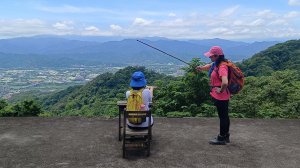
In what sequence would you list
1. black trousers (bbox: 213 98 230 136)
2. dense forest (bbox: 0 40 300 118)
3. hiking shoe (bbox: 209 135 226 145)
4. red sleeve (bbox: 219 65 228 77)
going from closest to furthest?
red sleeve (bbox: 219 65 228 77) → black trousers (bbox: 213 98 230 136) → hiking shoe (bbox: 209 135 226 145) → dense forest (bbox: 0 40 300 118)

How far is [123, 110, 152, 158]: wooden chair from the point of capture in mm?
5547

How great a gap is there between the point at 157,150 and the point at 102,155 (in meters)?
0.90

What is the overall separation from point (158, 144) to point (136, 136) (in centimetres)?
72

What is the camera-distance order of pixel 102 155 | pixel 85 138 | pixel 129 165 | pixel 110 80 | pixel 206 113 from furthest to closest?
pixel 110 80 → pixel 206 113 → pixel 85 138 → pixel 102 155 → pixel 129 165

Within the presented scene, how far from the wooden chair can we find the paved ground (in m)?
0.18

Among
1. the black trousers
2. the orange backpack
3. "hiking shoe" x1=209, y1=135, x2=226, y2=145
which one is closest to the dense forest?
"hiking shoe" x1=209, y1=135, x2=226, y2=145

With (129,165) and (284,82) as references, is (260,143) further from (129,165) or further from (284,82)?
(284,82)

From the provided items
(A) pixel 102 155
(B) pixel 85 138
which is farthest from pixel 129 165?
(B) pixel 85 138

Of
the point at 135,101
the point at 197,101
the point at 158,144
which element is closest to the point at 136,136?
the point at 135,101

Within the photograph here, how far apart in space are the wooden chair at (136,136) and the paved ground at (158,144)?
0.59 feet

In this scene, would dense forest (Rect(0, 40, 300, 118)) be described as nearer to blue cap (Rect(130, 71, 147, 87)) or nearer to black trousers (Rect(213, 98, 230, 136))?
blue cap (Rect(130, 71, 147, 87))

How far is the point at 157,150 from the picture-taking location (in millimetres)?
6023

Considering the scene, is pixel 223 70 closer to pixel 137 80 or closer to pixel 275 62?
pixel 137 80

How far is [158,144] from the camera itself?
251 inches
